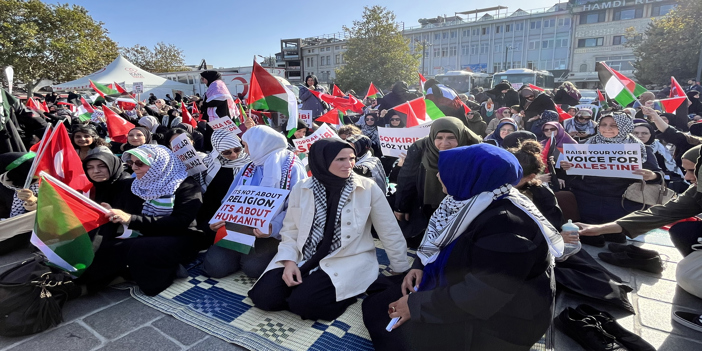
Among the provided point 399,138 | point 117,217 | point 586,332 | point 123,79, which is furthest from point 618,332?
point 123,79

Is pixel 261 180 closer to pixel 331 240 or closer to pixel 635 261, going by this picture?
pixel 331 240

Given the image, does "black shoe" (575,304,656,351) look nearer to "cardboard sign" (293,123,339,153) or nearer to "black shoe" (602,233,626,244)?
"black shoe" (602,233,626,244)

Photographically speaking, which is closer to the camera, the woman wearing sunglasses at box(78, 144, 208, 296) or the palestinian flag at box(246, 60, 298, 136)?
the woman wearing sunglasses at box(78, 144, 208, 296)

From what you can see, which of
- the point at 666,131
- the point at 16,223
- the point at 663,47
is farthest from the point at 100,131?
the point at 663,47

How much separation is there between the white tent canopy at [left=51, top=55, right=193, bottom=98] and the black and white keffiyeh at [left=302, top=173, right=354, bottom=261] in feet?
68.7

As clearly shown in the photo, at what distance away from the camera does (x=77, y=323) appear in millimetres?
2691

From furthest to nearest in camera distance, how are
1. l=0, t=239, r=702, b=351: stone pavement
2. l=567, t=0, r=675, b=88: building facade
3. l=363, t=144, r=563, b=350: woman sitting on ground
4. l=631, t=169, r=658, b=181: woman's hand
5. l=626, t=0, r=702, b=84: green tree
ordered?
1. l=567, t=0, r=675, b=88: building facade
2. l=626, t=0, r=702, b=84: green tree
3. l=631, t=169, r=658, b=181: woman's hand
4. l=0, t=239, r=702, b=351: stone pavement
5. l=363, t=144, r=563, b=350: woman sitting on ground

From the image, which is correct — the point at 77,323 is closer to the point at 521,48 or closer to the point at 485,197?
the point at 485,197

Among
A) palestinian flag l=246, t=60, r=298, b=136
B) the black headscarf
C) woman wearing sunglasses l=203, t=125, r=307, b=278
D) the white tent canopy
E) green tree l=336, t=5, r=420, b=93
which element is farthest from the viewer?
green tree l=336, t=5, r=420, b=93

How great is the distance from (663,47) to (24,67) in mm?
42594

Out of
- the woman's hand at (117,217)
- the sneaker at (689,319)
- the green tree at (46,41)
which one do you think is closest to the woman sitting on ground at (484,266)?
the sneaker at (689,319)

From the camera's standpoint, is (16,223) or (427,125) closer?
(16,223)

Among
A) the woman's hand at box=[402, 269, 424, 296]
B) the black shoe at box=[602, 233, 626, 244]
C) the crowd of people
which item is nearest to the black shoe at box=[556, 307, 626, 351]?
the crowd of people

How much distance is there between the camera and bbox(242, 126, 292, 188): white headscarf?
343cm
